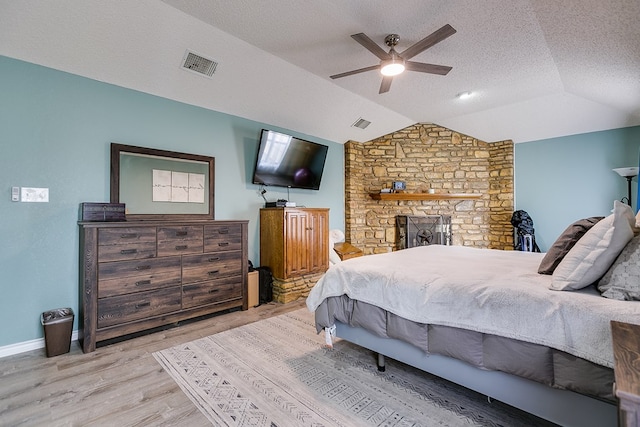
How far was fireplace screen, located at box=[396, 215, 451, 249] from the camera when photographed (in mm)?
5520

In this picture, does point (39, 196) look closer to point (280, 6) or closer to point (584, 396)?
point (280, 6)

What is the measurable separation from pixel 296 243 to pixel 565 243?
282cm

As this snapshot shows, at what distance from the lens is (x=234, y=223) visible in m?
3.38

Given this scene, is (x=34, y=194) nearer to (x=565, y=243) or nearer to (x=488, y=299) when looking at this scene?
(x=488, y=299)

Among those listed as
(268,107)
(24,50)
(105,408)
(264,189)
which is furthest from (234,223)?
(24,50)

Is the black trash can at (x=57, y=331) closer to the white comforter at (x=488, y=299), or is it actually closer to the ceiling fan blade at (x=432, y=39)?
the white comforter at (x=488, y=299)

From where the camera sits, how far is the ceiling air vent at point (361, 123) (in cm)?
487

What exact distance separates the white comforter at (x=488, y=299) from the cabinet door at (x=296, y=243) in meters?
1.55

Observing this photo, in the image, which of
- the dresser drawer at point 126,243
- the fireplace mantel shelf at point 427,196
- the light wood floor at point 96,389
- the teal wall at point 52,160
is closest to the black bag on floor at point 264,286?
the light wood floor at point 96,389

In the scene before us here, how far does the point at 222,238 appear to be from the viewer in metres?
3.27

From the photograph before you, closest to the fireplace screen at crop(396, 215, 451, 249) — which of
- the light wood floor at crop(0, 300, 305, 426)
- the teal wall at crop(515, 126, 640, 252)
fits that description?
the teal wall at crop(515, 126, 640, 252)

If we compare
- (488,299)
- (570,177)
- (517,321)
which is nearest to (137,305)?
(488,299)

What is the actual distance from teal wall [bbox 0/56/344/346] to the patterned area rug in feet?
4.09

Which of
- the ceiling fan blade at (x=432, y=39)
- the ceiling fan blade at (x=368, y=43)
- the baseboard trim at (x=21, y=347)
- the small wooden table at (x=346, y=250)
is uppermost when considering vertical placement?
the ceiling fan blade at (x=368, y=43)
